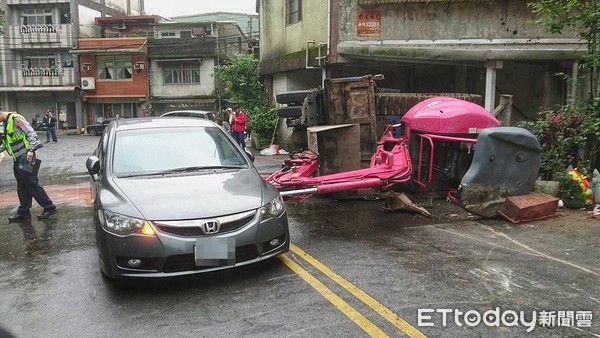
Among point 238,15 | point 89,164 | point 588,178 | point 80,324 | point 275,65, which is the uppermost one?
point 238,15

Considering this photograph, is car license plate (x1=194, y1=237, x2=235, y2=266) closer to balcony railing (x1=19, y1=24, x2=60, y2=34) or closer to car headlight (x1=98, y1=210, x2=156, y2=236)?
car headlight (x1=98, y1=210, x2=156, y2=236)

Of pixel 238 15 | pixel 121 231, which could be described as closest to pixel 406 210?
pixel 121 231

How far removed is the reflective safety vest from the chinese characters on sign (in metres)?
8.55

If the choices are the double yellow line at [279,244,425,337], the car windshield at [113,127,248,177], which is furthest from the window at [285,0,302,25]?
the double yellow line at [279,244,425,337]

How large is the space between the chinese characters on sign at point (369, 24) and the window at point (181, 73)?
84.1 feet

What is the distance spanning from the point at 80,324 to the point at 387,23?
10.9 meters

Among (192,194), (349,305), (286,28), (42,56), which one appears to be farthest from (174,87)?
(349,305)

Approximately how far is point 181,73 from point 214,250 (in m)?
34.6

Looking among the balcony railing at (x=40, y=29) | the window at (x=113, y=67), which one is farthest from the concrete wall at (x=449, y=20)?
the balcony railing at (x=40, y=29)

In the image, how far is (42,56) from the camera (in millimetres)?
37594

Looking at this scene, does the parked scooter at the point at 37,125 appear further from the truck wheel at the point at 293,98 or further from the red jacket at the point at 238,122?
the truck wheel at the point at 293,98

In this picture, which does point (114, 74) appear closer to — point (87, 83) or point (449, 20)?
point (87, 83)

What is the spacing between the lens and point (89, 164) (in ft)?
17.6

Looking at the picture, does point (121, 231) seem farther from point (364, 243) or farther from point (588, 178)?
point (588, 178)
